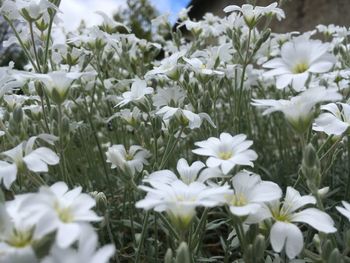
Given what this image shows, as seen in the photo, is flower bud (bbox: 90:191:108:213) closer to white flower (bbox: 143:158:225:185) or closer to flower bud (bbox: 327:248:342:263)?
white flower (bbox: 143:158:225:185)

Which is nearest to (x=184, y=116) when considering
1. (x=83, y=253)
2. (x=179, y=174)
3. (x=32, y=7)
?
(x=179, y=174)

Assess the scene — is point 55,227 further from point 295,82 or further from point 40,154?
point 295,82

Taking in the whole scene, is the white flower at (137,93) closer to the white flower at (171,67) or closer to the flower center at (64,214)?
the white flower at (171,67)

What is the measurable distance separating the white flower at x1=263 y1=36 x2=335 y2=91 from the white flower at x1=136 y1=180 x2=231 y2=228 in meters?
0.35

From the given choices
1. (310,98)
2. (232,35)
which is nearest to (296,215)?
(310,98)

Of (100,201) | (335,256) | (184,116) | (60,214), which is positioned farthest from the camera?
(184,116)

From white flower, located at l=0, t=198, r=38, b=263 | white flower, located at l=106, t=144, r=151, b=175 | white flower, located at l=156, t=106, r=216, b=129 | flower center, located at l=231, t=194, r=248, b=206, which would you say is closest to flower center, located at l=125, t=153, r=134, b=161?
white flower, located at l=106, t=144, r=151, b=175

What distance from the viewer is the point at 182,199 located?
975 millimetres

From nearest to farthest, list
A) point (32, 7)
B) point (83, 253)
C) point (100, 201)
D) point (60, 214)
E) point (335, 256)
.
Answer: point (83, 253)
point (60, 214)
point (335, 256)
point (100, 201)
point (32, 7)

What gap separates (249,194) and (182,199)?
0.56ft

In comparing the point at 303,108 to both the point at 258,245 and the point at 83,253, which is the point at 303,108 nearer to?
the point at 258,245

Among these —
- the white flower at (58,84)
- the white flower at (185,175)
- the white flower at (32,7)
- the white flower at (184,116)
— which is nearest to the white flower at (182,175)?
the white flower at (185,175)

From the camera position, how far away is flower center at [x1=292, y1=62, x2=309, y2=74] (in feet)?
3.97

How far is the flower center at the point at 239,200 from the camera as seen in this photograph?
104 cm
